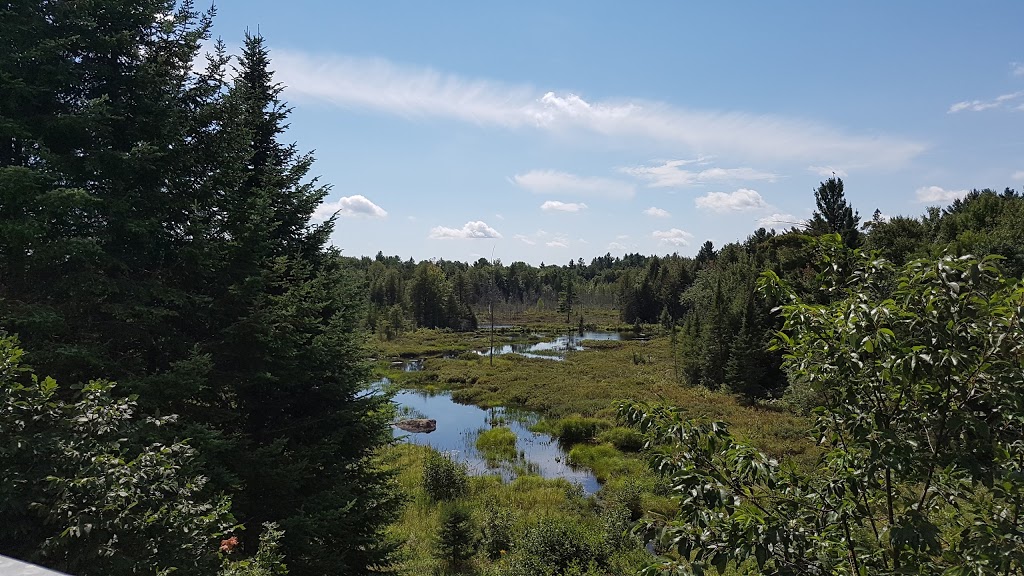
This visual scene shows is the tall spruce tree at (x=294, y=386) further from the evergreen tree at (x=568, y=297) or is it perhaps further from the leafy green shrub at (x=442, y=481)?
the evergreen tree at (x=568, y=297)

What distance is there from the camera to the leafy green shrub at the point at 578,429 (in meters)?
27.9

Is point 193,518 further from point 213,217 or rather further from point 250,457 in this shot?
point 213,217

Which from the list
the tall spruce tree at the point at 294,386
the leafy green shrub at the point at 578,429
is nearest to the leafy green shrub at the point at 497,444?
the leafy green shrub at the point at 578,429

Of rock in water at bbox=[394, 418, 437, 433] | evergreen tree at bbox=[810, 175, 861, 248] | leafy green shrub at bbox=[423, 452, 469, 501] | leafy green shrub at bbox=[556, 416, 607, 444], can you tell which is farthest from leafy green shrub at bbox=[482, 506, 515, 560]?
evergreen tree at bbox=[810, 175, 861, 248]

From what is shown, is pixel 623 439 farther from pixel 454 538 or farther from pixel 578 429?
pixel 454 538

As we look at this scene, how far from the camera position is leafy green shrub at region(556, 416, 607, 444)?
91.4 ft

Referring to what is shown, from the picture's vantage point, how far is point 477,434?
29.2 meters

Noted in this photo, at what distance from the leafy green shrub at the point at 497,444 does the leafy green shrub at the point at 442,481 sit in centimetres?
524

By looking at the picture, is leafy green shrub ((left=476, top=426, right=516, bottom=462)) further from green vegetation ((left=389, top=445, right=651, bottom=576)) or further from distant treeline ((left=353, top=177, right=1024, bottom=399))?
distant treeline ((left=353, top=177, right=1024, bottom=399))

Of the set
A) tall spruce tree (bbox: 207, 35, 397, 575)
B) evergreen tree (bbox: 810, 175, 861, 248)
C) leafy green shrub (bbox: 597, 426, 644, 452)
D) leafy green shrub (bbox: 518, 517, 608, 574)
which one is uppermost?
evergreen tree (bbox: 810, 175, 861, 248)

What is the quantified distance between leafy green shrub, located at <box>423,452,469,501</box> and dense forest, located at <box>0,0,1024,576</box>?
5734mm

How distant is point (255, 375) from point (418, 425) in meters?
23.1

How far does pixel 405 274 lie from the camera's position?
110 metres

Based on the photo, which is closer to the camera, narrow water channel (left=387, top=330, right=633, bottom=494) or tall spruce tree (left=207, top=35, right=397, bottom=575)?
tall spruce tree (left=207, top=35, right=397, bottom=575)
